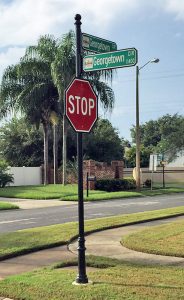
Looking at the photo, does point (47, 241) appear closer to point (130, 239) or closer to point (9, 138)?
point (130, 239)

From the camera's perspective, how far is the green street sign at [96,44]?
740cm

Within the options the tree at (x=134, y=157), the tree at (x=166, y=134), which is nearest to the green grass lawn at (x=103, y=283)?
the tree at (x=134, y=157)

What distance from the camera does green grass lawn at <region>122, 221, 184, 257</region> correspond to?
9.80m

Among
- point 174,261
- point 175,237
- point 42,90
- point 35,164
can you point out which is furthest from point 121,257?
point 35,164

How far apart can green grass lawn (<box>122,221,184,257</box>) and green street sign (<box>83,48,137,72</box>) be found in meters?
3.94

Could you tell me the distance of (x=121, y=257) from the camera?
936 centimetres

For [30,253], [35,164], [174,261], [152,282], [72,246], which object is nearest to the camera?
[152,282]

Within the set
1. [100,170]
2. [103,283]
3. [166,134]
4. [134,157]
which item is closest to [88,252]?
[103,283]

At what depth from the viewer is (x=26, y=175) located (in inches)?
1619

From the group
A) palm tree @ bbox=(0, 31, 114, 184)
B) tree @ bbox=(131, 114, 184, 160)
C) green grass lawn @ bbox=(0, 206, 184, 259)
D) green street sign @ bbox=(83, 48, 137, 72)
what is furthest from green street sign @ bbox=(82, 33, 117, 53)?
tree @ bbox=(131, 114, 184, 160)

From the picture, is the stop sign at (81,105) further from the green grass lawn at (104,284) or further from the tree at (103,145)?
the tree at (103,145)

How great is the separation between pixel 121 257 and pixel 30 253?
186 centimetres

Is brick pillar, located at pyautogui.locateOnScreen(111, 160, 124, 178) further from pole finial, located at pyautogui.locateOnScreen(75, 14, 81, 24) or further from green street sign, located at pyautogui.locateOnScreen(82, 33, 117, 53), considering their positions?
pole finial, located at pyautogui.locateOnScreen(75, 14, 81, 24)

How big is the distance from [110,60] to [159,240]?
16.5ft
